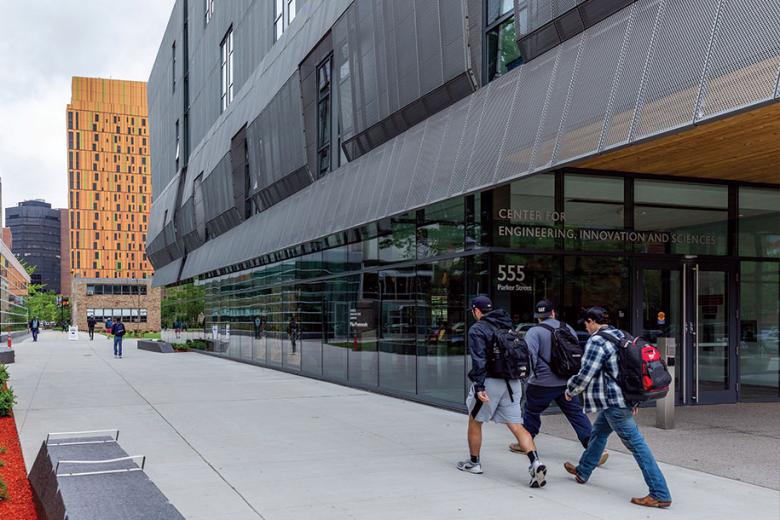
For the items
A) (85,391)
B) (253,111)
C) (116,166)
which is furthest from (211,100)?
(116,166)

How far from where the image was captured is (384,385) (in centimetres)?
1642

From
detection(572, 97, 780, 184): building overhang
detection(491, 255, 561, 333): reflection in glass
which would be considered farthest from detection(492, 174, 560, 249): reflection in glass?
detection(572, 97, 780, 184): building overhang

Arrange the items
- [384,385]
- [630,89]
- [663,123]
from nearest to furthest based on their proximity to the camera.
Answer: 1. [663,123]
2. [630,89]
3. [384,385]

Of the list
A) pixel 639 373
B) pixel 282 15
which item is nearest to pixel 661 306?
pixel 639 373

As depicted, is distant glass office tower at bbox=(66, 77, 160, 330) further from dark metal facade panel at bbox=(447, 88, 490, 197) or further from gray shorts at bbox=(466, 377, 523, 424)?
gray shorts at bbox=(466, 377, 523, 424)

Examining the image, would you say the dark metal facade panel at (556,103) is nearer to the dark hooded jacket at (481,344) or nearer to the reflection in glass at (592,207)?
the dark hooded jacket at (481,344)

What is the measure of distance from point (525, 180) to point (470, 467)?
5862 millimetres

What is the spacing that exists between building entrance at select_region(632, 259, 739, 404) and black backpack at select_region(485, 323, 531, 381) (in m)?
6.08

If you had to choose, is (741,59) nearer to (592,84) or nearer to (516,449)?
(592,84)

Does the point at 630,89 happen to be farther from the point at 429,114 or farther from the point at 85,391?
the point at 85,391

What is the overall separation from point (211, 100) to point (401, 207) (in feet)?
78.9

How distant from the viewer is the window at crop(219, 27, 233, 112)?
3189cm

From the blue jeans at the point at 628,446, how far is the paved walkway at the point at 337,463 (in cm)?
21

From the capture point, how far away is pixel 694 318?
1357 centimetres
